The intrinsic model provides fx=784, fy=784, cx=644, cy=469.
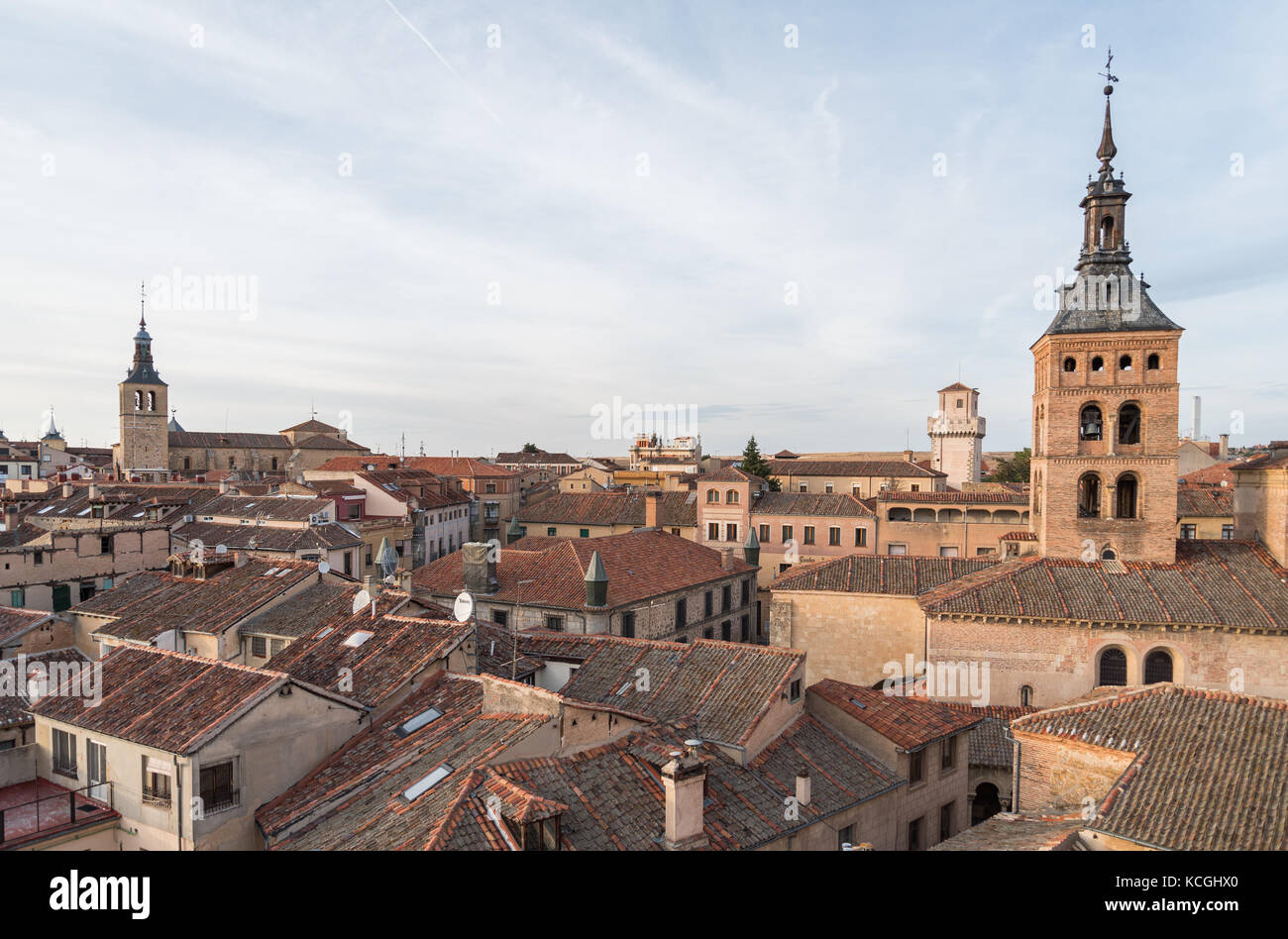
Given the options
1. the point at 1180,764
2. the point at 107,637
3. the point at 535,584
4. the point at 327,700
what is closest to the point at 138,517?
the point at 107,637

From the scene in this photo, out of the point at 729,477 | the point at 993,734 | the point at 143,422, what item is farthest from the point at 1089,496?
the point at 143,422

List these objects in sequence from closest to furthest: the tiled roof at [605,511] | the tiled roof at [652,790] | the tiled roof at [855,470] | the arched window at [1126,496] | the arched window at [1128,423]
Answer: the tiled roof at [652,790] → the arched window at [1128,423] → the arched window at [1126,496] → the tiled roof at [605,511] → the tiled roof at [855,470]

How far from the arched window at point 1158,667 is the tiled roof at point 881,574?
24.5ft

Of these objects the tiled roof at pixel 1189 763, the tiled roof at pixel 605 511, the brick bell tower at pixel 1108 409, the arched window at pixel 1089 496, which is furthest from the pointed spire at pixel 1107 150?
the tiled roof at pixel 605 511

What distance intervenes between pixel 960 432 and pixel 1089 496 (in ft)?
191

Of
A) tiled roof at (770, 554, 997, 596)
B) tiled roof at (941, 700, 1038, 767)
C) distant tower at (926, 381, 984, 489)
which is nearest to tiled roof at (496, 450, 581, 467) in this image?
distant tower at (926, 381, 984, 489)

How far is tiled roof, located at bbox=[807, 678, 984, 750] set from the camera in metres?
18.1

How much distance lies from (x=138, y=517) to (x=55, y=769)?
29.5m

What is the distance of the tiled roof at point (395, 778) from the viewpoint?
1273 centimetres

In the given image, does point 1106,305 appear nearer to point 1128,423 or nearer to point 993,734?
point 1128,423

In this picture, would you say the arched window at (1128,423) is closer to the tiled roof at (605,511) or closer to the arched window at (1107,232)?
the arched window at (1107,232)

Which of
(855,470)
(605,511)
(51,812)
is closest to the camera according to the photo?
(51,812)

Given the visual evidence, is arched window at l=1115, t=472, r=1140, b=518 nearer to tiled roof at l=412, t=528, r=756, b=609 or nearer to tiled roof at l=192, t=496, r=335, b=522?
tiled roof at l=412, t=528, r=756, b=609

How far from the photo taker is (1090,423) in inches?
1209
